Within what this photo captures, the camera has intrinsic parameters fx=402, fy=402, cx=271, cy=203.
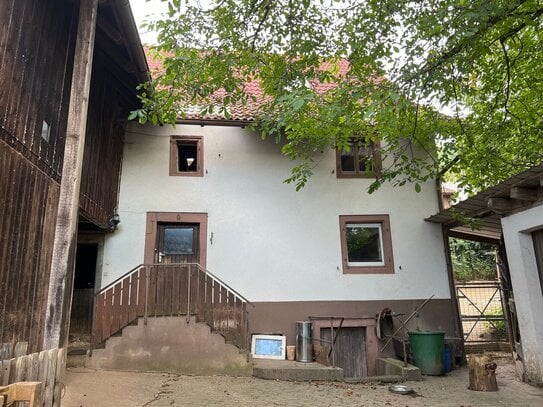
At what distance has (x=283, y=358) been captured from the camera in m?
8.91

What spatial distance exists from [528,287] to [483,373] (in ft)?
5.47

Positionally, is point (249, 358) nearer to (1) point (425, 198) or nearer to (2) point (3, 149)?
(2) point (3, 149)

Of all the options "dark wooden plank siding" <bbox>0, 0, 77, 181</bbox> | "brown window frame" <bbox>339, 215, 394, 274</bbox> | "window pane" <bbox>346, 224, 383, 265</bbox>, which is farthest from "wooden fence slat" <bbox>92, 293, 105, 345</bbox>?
"window pane" <bbox>346, 224, 383, 265</bbox>

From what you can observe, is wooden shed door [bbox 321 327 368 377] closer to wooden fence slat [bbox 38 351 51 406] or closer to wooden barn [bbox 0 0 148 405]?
wooden barn [bbox 0 0 148 405]

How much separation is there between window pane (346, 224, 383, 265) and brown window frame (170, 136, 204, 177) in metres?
4.09

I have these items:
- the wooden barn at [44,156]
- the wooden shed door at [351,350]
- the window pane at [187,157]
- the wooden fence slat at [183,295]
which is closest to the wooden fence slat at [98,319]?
the wooden fence slat at [183,295]

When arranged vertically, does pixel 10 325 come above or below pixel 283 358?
above

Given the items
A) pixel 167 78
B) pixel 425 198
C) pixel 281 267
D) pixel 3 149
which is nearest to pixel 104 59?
pixel 167 78

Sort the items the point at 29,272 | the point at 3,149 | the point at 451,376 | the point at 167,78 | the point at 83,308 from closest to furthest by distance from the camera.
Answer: the point at 3,149 < the point at 29,272 < the point at 167,78 < the point at 451,376 < the point at 83,308

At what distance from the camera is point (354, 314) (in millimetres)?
9625

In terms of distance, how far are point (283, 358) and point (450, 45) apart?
6.90 meters

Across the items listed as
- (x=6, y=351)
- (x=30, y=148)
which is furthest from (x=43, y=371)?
(x=30, y=148)

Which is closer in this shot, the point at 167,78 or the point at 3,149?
the point at 3,149

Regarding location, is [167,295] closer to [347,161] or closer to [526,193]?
[347,161]
